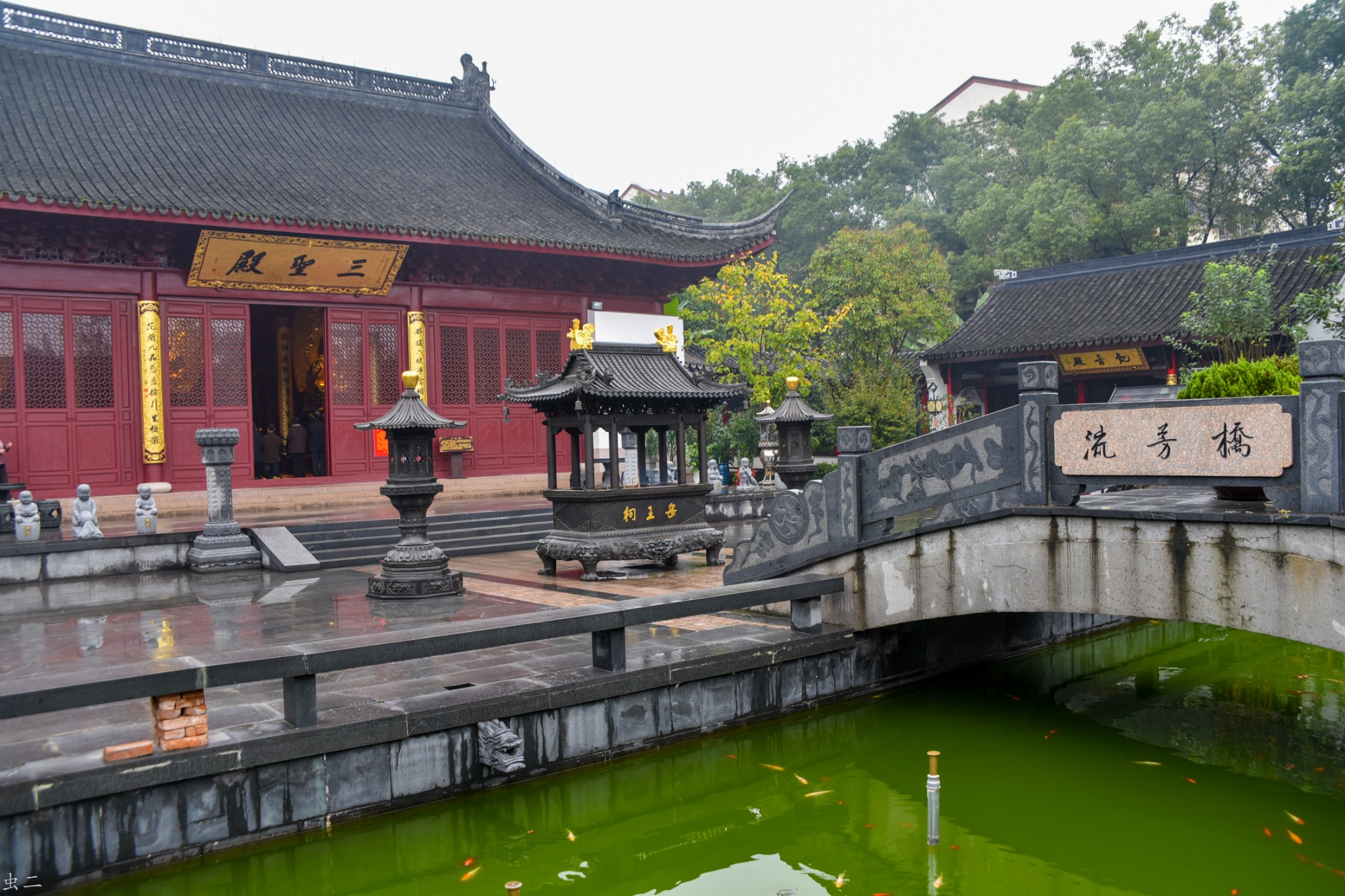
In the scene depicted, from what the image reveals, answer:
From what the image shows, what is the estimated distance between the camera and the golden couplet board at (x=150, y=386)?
1603cm

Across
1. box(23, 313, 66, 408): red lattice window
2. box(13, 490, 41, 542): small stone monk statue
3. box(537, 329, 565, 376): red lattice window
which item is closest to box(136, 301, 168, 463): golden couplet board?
box(23, 313, 66, 408): red lattice window

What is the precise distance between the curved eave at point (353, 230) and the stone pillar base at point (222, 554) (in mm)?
5141

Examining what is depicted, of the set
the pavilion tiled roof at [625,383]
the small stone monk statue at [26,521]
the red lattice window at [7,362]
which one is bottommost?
the small stone monk statue at [26,521]

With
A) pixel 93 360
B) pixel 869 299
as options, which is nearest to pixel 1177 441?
pixel 93 360

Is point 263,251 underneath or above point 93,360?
above

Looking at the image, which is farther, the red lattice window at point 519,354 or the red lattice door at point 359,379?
the red lattice window at point 519,354

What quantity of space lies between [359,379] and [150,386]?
11.4 ft

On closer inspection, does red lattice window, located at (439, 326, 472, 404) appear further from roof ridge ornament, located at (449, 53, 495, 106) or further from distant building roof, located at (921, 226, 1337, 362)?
distant building roof, located at (921, 226, 1337, 362)

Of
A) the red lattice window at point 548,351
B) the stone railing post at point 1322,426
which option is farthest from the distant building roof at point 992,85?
the stone railing post at point 1322,426

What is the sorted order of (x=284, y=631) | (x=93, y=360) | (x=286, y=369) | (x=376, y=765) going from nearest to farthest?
(x=376, y=765), (x=284, y=631), (x=93, y=360), (x=286, y=369)

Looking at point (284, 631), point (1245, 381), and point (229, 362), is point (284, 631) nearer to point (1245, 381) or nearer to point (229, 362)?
point (1245, 381)

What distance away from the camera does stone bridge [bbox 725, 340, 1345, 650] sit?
5633mm

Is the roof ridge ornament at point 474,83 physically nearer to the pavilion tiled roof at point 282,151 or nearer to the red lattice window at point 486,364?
the pavilion tiled roof at point 282,151

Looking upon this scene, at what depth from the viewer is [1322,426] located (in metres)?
5.57
